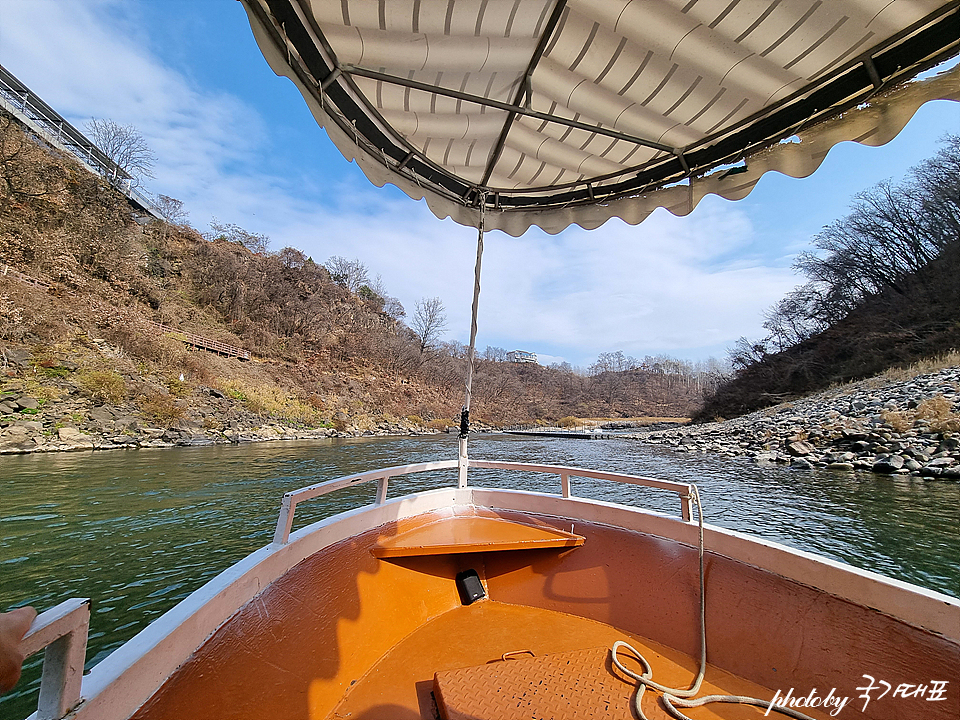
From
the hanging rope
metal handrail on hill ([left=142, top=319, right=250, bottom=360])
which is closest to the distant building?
metal handrail on hill ([left=142, top=319, right=250, bottom=360])

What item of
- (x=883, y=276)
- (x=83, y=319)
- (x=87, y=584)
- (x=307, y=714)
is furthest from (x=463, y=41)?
(x=883, y=276)

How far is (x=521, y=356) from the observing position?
58062 mm

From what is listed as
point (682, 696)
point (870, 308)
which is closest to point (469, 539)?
point (682, 696)

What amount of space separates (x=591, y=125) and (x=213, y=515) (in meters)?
6.33

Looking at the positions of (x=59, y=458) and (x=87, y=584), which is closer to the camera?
(x=87, y=584)

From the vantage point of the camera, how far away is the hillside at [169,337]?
10.7 m

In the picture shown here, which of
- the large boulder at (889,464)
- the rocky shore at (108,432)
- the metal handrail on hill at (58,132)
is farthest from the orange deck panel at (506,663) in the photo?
the metal handrail on hill at (58,132)

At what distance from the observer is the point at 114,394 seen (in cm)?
1119

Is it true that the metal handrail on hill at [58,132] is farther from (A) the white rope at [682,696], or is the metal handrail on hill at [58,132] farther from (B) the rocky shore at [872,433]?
(B) the rocky shore at [872,433]

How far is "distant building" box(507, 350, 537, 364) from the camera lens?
180ft

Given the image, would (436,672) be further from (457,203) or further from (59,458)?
(59,458)

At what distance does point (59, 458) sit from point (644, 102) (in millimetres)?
11620

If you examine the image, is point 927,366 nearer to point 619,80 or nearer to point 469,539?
point 619,80

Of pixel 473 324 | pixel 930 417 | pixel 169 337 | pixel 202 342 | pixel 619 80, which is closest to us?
pixel 619 80
